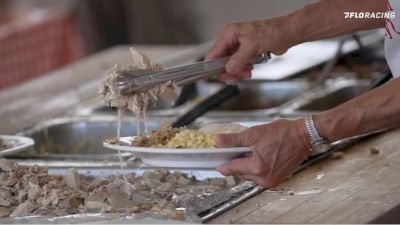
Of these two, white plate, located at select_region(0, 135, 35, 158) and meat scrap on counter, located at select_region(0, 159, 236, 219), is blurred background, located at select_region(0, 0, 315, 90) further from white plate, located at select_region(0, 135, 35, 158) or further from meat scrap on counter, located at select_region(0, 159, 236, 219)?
meat scrap on counter, located at select_region(0, 159, 236, 219)

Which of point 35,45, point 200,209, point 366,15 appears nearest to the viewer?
point 200,209

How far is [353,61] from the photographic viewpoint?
11.2 ft

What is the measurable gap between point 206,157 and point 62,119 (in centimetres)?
99

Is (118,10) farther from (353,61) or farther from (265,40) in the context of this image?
(265,40)

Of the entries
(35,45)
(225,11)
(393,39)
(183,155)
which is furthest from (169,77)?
(225,11)

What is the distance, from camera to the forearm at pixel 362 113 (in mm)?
2061

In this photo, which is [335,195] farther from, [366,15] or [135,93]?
[366,15]

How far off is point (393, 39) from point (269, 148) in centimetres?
54

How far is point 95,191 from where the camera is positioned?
2.11 meters

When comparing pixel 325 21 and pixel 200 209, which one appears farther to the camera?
pixel 325 21

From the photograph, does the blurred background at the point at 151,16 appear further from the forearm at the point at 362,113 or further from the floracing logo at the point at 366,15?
the forearm at the point at 362,113

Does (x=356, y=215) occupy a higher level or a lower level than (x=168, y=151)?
lower

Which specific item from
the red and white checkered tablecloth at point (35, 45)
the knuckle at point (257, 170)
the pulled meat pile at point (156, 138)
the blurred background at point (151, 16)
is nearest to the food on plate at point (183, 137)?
the pulled meat pile at point (156, 138)

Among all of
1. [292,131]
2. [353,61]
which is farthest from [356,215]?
[353,61]
